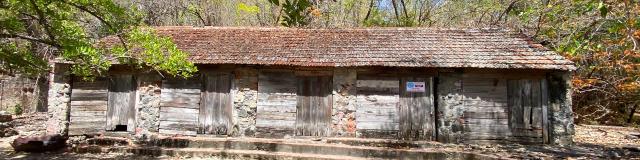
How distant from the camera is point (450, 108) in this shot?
10.2 metres

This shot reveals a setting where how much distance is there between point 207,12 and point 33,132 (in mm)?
7884

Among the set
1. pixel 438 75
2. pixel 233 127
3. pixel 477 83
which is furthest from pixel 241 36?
pixel 477 83

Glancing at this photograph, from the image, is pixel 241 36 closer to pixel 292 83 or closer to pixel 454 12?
pixel 292 83

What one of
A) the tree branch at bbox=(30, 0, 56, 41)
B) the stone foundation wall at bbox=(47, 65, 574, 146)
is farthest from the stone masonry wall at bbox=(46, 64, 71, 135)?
the tree branch at bbox=(30, 0, 56, 41)

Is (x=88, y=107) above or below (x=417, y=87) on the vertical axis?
below

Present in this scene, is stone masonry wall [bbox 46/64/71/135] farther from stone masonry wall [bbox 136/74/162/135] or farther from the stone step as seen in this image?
stone masonry wall [bbox 136/74/162/135]

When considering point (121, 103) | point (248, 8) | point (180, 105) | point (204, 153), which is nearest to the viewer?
point (204, 153)

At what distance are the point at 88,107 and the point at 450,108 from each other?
903 cm

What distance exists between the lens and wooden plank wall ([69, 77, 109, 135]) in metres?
11.3

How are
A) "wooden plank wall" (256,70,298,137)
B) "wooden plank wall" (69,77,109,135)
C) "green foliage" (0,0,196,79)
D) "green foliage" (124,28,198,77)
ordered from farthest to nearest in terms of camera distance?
"wooden plank wall" (69,77,109,135)
"wooden plank wall" (256,70,298,137)
"green foliage" (124,28,198,77)
"green foliage" (0,0,196,79)

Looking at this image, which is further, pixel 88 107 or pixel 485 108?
pixel 88 107

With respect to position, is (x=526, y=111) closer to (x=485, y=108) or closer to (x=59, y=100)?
(x=485, y=108)

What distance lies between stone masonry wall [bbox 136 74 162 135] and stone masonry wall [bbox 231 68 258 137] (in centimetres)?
202

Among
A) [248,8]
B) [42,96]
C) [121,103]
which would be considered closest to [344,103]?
[121,103]
